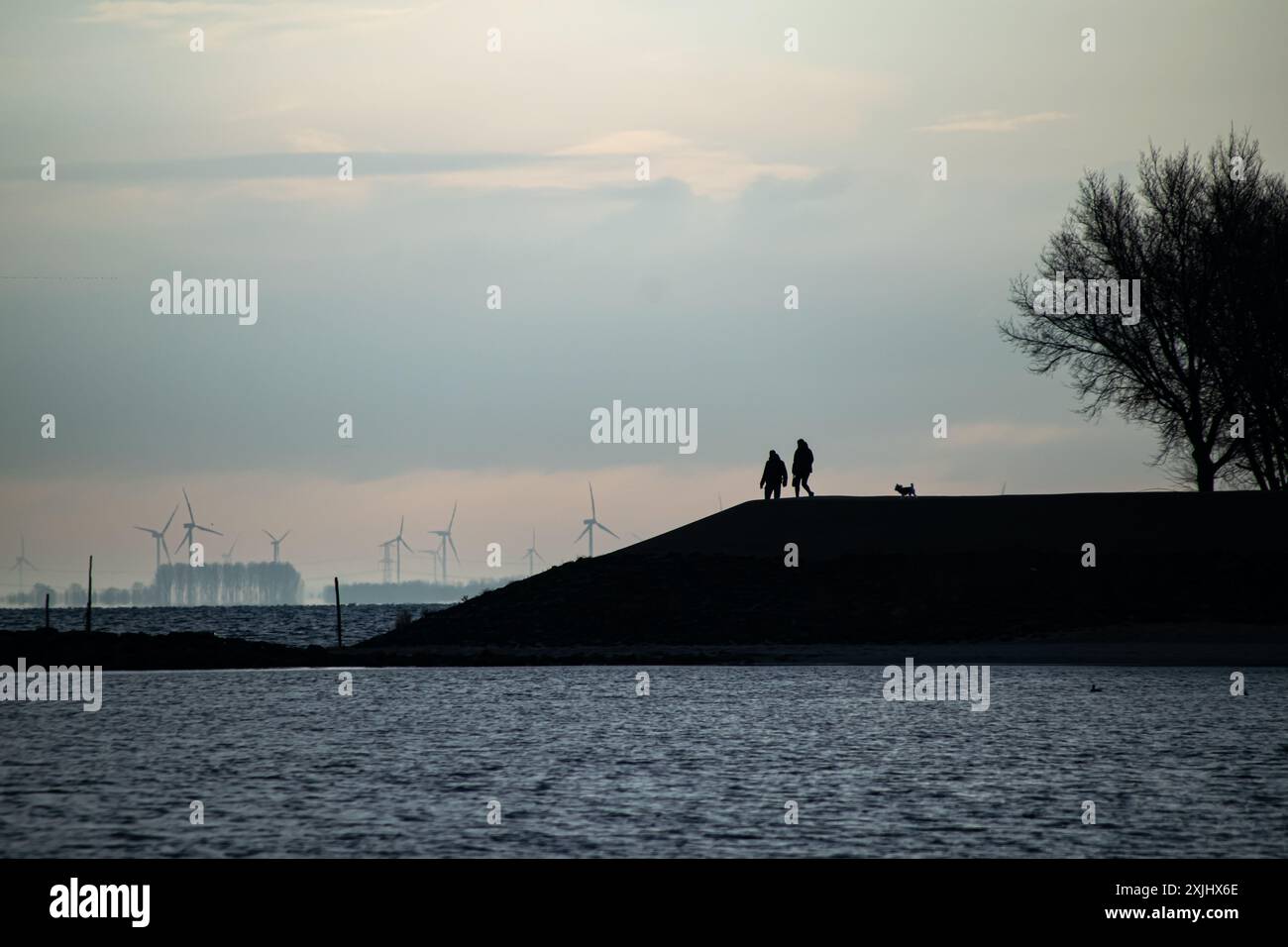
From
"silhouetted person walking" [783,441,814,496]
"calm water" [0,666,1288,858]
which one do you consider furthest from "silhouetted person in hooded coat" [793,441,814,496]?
"calm water" [0,666,1288,858]

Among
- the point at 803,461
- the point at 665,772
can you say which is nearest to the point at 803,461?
the point at 803,461

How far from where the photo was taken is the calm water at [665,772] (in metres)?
22.2

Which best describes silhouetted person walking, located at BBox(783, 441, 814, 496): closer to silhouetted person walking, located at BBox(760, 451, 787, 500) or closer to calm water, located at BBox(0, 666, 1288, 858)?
silhouetted person walking, located at BBox(760, 451, 787, 500)

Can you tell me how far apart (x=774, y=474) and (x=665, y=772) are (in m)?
37.6

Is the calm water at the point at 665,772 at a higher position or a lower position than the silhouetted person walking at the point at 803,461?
lower

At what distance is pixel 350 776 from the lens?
1160 inches

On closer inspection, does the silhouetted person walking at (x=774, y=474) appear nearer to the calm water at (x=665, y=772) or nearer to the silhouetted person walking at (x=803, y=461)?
the silhouetted person walking at (x=803, y=461)

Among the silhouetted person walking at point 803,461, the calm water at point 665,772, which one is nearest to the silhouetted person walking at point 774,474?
the silhouetted person walking at point 803,461

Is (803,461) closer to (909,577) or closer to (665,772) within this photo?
(909,577)

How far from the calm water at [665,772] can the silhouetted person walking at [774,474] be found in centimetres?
1860

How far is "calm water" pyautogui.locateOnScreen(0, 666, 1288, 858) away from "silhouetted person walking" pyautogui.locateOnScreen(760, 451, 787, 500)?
61.0 ft

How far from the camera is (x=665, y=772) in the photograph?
29281mm

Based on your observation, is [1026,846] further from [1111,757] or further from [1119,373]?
[1119,373]
